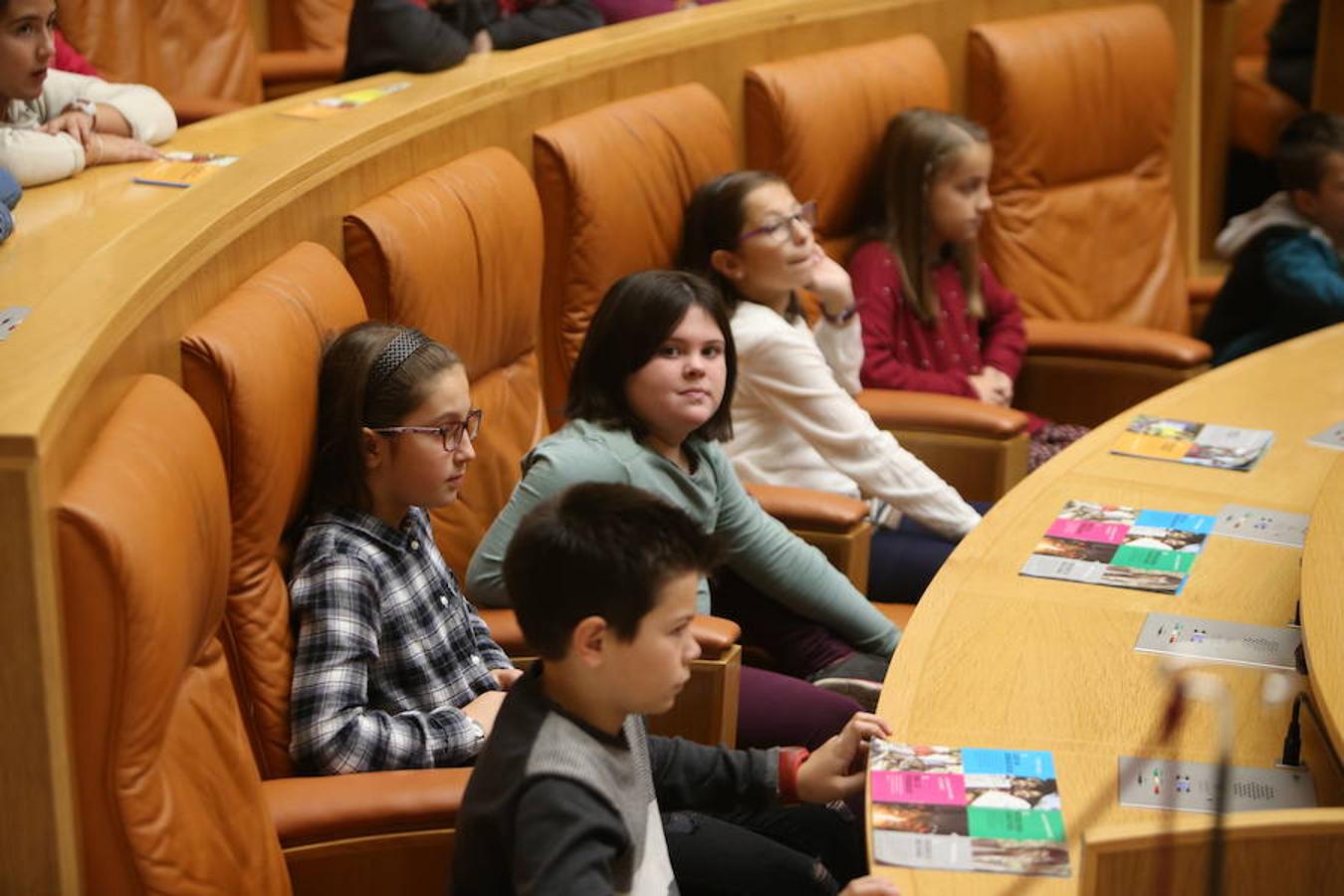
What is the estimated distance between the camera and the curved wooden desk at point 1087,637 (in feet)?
6.20

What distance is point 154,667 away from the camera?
156 cm

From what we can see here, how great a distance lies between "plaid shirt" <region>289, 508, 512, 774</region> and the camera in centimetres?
200

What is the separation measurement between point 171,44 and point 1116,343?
7.28ft

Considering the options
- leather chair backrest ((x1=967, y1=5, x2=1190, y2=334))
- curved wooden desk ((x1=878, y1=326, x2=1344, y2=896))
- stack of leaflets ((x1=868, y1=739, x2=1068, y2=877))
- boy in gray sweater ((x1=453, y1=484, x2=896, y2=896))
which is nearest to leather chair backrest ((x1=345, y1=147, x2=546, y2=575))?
curved wooden desk ((x1=878, y1=326, x2=1344, y2=896))

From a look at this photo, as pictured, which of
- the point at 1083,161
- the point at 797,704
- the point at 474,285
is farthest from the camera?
the point at 1083,161

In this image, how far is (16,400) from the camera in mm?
1496

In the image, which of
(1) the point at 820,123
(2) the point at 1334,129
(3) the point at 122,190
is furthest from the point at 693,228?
(2) the point at 1334,129

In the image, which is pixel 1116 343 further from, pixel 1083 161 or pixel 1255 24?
pixel 1255 24

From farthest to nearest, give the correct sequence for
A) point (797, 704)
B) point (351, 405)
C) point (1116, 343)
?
1. point (1116, 343)
2. point (797, 704)
3. point (351, 405)

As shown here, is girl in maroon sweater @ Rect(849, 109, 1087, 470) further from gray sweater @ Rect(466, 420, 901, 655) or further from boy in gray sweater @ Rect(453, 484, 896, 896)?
boy in gray sweater @ Rect(453, 484, 896, 896)

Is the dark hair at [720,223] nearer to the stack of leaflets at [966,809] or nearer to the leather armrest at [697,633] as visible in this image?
the leather armrest at [697,633]

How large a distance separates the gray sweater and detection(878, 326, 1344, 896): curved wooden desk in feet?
0.92

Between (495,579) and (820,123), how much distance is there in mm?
1545

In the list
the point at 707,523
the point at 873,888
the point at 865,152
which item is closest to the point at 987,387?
the point at 865,152
